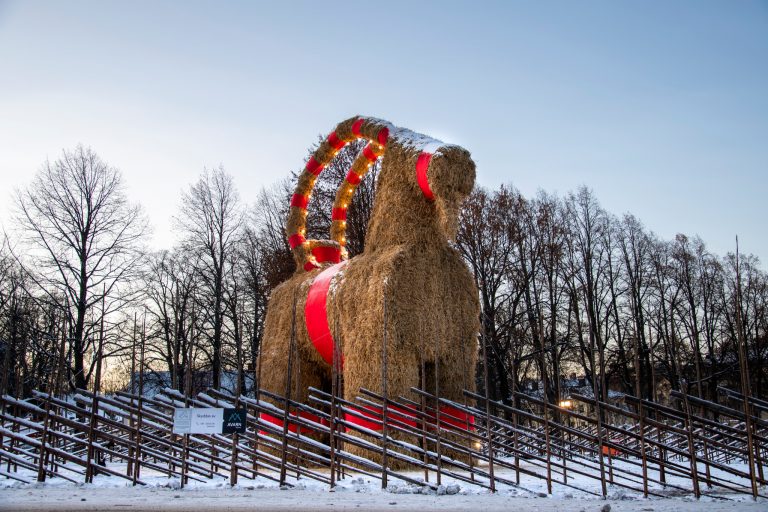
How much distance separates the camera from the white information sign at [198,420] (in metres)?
7.58

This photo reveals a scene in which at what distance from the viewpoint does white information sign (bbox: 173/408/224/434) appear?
7582 mm

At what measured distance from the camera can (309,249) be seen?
38.8 ft

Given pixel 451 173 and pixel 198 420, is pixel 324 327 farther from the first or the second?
pixel 451 173

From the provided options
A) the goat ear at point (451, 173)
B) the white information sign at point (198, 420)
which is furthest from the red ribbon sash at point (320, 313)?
the white information sign at point (198, 420)

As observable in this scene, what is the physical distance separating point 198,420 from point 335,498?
6.86 feet

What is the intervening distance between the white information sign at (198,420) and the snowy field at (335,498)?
2.34 feet

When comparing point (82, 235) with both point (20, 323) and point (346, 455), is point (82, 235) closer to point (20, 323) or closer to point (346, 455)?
point (20, 323)

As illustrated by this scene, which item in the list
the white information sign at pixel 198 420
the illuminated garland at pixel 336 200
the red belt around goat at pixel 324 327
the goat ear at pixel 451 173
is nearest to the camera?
the white information sign at pixel 198 420

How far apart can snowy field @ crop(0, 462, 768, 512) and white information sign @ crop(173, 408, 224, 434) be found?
71cm

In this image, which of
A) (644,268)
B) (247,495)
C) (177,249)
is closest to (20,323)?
(177,249)

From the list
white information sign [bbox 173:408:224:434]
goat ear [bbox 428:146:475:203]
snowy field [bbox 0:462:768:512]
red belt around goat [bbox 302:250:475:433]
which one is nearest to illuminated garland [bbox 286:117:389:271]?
red belt around goat [bbox 302:250:475:433]

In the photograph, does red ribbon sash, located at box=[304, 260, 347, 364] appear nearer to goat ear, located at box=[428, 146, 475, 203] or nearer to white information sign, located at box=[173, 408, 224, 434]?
goat ear, located at box=[428, 146, 475, 203]

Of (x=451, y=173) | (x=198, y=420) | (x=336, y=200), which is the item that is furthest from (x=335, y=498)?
(x=336, y=200)

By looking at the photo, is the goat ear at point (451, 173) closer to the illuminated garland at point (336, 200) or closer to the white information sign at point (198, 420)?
the illuminated garland at point (336, 200)
